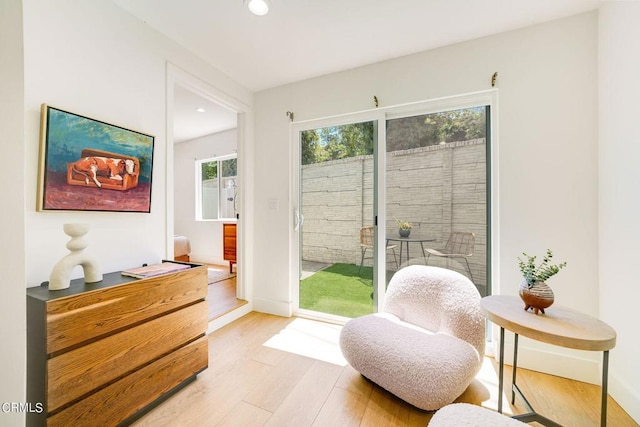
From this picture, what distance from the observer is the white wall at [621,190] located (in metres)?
1.39

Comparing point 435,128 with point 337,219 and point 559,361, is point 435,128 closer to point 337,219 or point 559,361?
point 337,219

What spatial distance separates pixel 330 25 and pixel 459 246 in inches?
80.7

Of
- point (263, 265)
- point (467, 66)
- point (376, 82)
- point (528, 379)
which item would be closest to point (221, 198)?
point (263, 265)

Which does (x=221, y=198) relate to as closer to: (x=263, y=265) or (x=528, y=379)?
(x=263, y=265)

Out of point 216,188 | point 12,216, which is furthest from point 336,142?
point 216,188

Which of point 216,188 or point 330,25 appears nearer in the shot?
point 330,25

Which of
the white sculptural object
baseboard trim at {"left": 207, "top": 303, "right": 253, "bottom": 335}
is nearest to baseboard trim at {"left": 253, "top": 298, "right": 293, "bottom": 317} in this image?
baseboard trim at {"left": 207, "top": 303, "right": 253, "bottom": 335}

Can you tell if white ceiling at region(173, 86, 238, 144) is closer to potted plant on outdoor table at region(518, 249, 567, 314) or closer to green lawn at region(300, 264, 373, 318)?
green lawn at region(300, 264, 373, 318)

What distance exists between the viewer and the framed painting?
134 centimetres

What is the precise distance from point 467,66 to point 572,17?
0.66 meters

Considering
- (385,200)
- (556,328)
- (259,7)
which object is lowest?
(556,328)

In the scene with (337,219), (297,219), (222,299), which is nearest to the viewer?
(337,219)

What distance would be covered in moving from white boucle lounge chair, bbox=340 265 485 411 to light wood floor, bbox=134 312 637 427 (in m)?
0.15

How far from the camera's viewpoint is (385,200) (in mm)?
2379
